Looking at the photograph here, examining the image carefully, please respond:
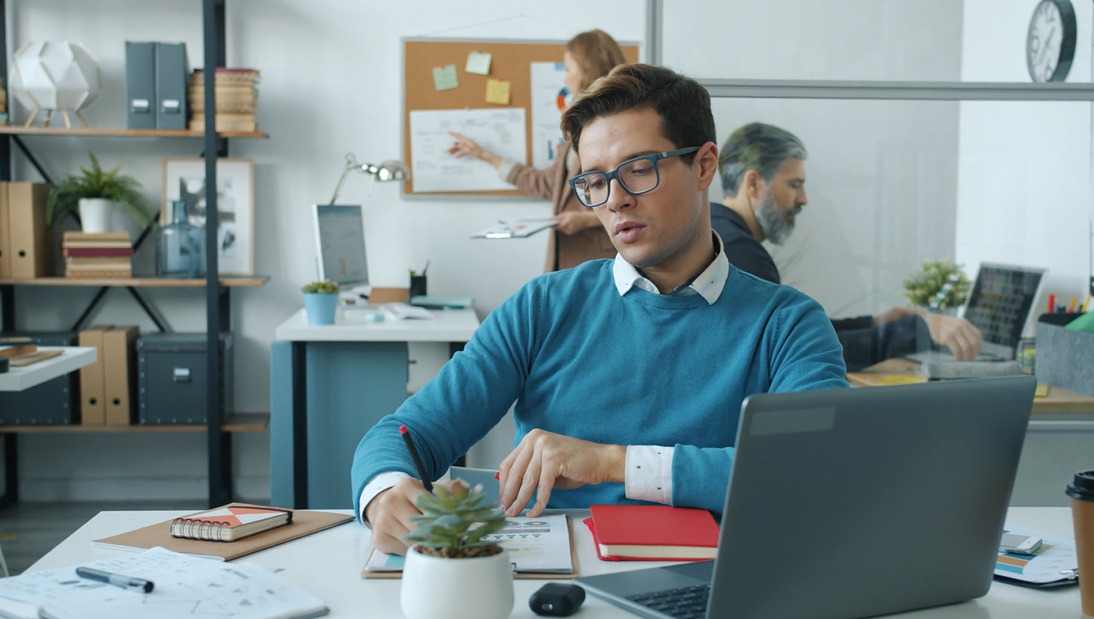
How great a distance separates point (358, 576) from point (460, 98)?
11.2 ft

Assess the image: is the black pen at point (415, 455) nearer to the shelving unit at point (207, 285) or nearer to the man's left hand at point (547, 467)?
the man's left hand at point (547, 467)

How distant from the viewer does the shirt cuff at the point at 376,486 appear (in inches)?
50.3

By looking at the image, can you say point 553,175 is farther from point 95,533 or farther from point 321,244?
point 95,533

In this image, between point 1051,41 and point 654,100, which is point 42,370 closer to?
point 654,100

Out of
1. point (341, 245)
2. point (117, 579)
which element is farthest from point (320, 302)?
point (117, 579)

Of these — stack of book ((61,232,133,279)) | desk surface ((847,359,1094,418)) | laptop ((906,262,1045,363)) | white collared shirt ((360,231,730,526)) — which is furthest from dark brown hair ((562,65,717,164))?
stack of book ((61,232,133,279))

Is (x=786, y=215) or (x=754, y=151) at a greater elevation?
(x=754, y=151)

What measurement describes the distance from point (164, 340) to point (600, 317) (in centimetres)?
288

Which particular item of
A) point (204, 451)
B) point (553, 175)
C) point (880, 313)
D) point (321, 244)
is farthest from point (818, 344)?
point (204, 451)

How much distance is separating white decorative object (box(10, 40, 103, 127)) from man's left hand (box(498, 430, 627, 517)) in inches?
128

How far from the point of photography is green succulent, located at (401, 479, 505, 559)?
0.92 metres

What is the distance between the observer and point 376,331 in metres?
3.28

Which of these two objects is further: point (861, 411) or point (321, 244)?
point (321, 244)

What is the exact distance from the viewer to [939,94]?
259cm
